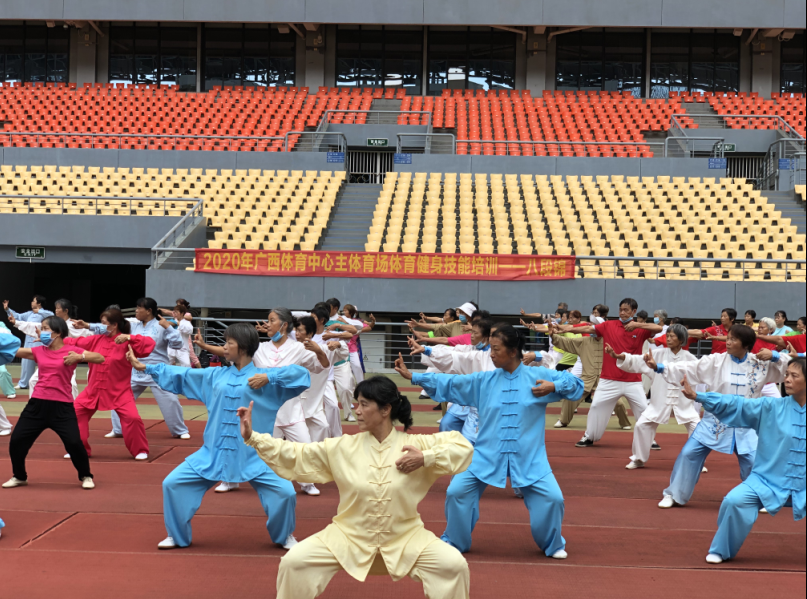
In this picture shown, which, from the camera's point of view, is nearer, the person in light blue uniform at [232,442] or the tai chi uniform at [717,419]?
the person in light blue uniform at [232,442]

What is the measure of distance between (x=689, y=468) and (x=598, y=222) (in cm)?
1422

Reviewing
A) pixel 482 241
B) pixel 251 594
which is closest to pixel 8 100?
pixel 482 241

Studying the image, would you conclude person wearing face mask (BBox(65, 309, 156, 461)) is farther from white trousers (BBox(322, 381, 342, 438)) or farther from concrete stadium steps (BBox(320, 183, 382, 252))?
concrete stadium steps (BBox(320, 183, 382, 252))

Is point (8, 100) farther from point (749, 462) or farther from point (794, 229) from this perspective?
point (749, 462)

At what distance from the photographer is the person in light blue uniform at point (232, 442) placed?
18.7ft

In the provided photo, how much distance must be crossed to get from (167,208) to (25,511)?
1527cm

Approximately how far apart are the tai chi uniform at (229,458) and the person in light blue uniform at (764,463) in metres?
3.05

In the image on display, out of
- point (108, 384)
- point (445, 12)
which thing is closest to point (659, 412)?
point (108, 384)

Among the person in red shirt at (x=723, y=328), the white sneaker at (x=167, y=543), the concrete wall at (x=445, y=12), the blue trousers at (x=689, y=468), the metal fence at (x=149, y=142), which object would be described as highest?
the concrete wall at (x=445, y=12)

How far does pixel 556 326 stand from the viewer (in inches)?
342

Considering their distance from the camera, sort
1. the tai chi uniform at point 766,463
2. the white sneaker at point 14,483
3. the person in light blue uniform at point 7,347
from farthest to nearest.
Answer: the white sneaker at point 14,483
the person in light blue uniform at point 7,347
the tai chi uniform at point 766,463

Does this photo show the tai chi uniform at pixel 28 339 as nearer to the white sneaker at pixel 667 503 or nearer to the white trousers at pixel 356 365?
the white trousers at pixel 356 365

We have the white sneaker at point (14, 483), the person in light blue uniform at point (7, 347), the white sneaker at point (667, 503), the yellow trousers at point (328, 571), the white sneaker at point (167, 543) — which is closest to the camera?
the yellow trousers at point (328, 571)

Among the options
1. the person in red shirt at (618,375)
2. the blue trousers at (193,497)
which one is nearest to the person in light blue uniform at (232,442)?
the blue trousers at (193,497)
